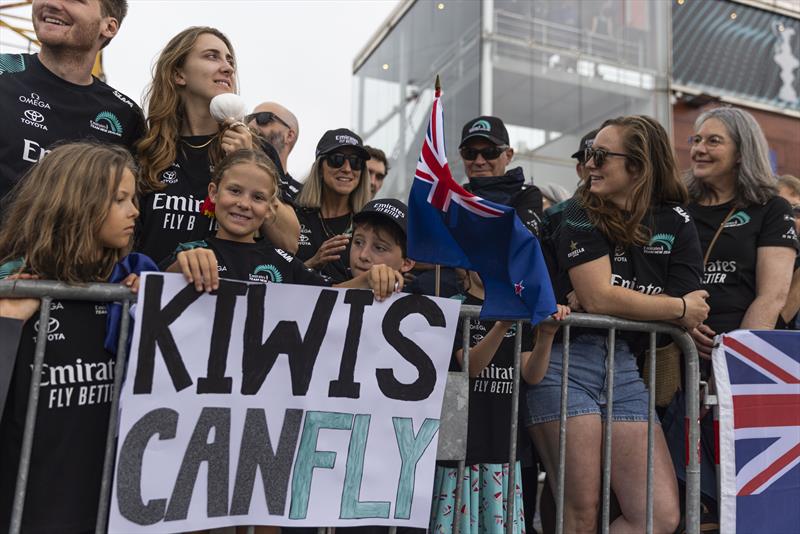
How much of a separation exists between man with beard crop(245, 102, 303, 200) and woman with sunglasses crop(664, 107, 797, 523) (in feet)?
8.19

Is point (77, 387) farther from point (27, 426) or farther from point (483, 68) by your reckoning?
point (483, 68)

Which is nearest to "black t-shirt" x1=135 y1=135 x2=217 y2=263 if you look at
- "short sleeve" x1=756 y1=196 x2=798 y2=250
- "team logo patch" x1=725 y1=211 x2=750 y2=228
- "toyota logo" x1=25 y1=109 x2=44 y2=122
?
"toyota logo" x1=25 y1=109 x2=44 y2=122

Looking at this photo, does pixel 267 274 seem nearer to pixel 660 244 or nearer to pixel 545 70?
pixel 660 244

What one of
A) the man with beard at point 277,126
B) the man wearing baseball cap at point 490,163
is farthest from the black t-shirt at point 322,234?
the man wearing baseball cap at point 490,163

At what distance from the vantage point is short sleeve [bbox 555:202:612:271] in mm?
3031

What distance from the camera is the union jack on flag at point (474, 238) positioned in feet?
8.86

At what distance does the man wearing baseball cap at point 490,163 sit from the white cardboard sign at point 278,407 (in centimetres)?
130

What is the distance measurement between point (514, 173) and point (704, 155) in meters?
0.98

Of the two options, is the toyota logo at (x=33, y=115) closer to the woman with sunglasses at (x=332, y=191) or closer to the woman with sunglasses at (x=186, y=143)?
the woman with sunglasses at (x=186, y=143)

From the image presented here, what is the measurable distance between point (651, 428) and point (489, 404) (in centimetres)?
70

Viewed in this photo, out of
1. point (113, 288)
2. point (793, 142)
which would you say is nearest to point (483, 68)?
point (793, 142)

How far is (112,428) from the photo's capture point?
89.5 inches

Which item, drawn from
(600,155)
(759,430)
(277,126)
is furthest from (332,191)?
(759,430)

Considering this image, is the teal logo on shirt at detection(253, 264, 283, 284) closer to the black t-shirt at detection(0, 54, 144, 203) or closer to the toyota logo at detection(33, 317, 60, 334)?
the toyota logo at detection(33, 317, 60, 334)
